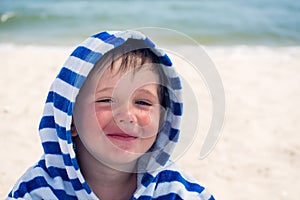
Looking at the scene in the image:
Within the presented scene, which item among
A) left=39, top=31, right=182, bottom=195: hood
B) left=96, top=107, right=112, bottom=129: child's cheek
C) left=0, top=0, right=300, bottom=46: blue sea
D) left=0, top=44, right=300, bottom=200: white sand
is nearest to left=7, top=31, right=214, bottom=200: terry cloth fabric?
left=39, top=31, right=182, bottom=195: hood

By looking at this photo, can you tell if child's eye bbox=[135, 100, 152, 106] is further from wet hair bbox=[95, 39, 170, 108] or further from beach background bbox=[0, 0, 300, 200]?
beach background bbox=[0, 0, 300, 200]

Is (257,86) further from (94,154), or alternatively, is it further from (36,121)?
(94,154)

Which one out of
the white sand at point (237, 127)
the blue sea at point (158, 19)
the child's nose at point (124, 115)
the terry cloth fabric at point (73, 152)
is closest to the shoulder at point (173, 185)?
the terry cloth fabric at point (73, 152)

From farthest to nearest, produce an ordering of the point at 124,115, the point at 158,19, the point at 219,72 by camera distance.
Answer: the point at 158,19 → the point at 219,72 → the point at 124,115

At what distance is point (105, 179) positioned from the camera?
6.55 ft

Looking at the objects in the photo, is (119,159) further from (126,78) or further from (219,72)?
(219,72)

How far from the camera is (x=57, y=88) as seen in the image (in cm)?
185

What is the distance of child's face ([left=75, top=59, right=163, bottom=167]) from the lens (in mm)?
1762

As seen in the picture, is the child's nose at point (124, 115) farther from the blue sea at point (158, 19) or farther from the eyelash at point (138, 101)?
the blue sea at point (158, 19)

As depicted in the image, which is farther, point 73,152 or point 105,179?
point 105,179

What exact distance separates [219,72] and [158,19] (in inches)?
168

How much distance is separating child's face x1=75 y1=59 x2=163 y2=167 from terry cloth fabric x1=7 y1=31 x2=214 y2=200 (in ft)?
0.21

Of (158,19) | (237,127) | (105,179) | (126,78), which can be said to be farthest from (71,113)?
(158,19)

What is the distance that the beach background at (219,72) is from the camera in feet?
10.4
